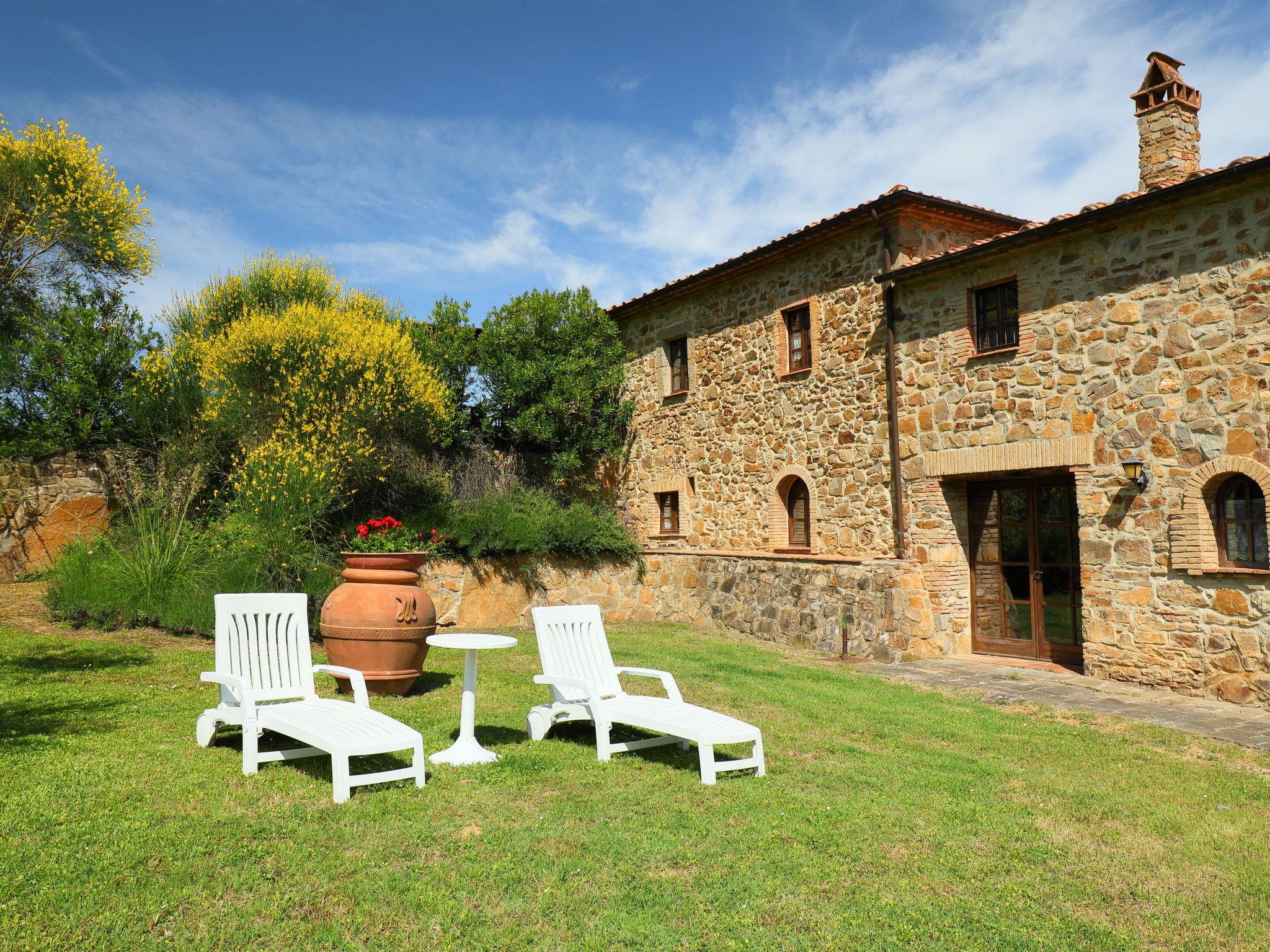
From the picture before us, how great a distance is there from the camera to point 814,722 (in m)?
6.28

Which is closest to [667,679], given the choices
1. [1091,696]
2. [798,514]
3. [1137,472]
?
[1091,696]

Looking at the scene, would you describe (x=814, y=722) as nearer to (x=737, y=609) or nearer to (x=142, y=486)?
(x=737, y=609)

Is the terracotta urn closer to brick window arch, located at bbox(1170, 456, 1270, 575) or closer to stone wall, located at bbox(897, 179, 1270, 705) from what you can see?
stone wall, located at bbox(897, 179, 1270, 705)

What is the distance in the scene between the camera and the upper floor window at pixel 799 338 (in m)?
12.4

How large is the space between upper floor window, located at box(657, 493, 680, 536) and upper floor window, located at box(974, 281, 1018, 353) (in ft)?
20.0

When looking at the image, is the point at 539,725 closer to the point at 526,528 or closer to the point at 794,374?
the point at 526,528

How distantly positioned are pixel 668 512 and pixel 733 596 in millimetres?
3398

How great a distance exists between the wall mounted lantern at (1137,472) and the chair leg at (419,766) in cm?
719

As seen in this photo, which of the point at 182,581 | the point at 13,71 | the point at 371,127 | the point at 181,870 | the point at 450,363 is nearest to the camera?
the point at 181,870

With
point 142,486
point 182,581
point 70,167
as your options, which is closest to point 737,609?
point 182,581

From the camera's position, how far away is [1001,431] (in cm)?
966

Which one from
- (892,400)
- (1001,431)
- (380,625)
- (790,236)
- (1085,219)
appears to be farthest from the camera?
(790,236)

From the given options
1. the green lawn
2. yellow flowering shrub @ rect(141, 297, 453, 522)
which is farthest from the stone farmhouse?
yellow flowering shrub @ rect(141, 297, 453, 522)

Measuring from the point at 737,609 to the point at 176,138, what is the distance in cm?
941
